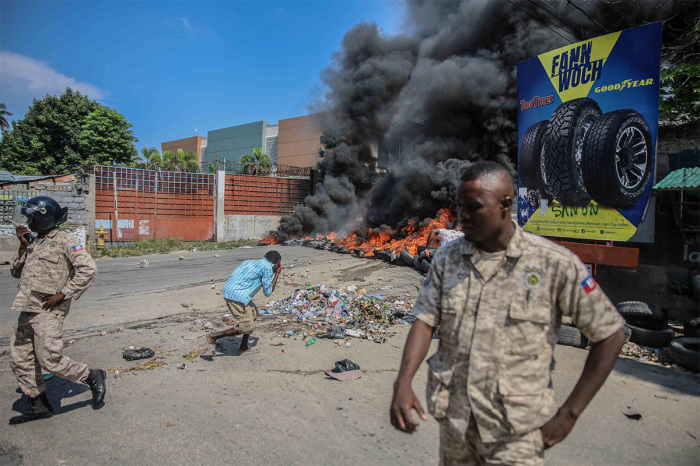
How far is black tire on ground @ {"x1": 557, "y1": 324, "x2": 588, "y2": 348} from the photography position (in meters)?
5.25

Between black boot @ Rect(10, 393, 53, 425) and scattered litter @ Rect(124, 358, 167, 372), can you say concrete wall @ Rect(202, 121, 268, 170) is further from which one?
black boot @ Rect(10, 393, 53, 425)

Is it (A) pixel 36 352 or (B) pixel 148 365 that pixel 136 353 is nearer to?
(B) pixel 148 365

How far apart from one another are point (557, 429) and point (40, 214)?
142 inches

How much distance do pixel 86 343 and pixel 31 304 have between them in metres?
2.22

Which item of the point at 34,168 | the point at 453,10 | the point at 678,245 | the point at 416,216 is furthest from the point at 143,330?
the point at 34,168

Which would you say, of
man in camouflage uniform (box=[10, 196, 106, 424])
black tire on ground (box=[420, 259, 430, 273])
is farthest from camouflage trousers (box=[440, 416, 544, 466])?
black tire on ground (box=[420, 259, 430, 273])

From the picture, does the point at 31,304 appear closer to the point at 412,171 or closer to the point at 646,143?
the point at 646,143

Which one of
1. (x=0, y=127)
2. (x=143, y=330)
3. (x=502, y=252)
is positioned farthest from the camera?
(x=0, y=127)

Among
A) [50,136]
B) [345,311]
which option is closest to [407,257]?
[345,311]

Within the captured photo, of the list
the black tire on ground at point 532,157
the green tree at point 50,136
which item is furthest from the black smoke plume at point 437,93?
the green tree at point 50,136

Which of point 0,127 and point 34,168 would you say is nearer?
point 34,168

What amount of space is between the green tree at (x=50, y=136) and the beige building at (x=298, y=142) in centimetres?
1540

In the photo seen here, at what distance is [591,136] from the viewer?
21.8 ft

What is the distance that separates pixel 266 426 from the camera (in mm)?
3086
